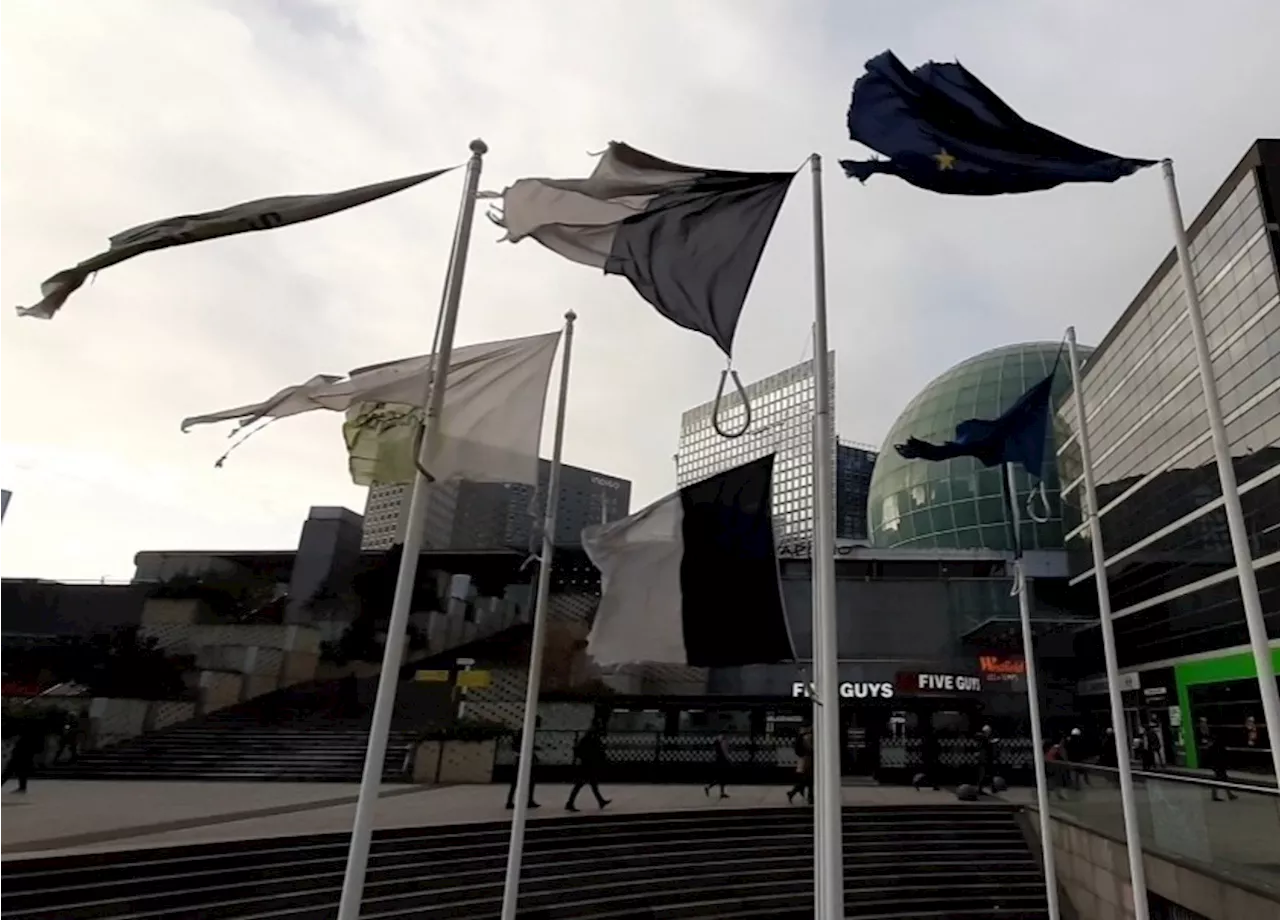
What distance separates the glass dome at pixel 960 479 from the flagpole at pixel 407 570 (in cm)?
4687

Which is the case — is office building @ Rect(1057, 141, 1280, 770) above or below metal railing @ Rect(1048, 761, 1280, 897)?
above

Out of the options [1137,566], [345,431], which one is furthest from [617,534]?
[1137,566]

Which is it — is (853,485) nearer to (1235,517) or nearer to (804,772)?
(804,772)

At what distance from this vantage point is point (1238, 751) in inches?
1164

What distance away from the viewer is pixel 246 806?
16.7 metres

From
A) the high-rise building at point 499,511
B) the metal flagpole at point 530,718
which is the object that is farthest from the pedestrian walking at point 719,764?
the metal flagpole at point 530,718

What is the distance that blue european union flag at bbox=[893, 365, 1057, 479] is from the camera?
10.6 m

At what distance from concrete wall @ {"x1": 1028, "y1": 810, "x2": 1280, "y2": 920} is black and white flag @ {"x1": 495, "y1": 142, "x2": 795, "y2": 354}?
9.68 meters

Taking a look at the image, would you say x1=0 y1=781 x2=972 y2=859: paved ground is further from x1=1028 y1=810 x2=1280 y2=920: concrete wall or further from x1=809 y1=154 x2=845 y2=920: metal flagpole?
x1=809 y1=154 x2=845 y2=920: metal flagpole

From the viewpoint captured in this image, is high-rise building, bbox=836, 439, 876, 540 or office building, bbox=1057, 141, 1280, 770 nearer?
office building, bbox=1057, 141, 1280, 770

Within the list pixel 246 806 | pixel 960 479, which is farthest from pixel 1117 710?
pixel 960 479

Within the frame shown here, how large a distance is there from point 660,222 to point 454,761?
19.8 metres

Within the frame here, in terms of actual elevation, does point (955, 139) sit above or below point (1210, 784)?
above

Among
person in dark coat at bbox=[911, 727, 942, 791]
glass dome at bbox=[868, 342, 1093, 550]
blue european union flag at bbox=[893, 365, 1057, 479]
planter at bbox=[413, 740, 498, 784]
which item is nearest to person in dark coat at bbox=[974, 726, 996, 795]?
person in dark coat at bbox=[911, 727, 942, 791]
